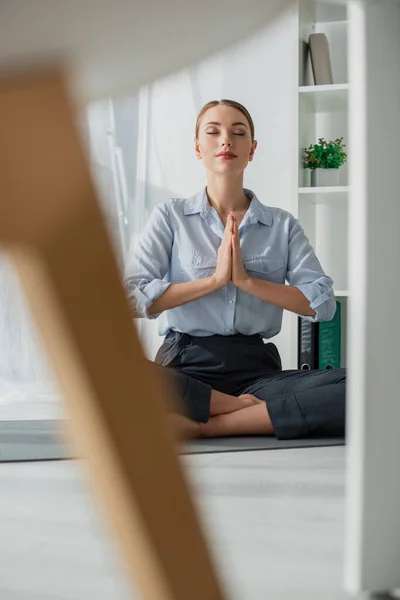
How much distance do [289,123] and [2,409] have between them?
157 centimetres

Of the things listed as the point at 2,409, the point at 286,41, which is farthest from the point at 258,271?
the point at 286,41

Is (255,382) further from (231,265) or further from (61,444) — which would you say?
(61,444)

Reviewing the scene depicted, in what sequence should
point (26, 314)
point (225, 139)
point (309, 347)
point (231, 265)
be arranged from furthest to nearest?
point (309, 347)
point (26, 314)
point (225, 139)
point (231, 265)

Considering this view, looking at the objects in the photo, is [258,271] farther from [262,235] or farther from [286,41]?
[286,41]

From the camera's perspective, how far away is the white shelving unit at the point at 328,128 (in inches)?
118

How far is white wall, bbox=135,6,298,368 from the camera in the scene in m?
3.23

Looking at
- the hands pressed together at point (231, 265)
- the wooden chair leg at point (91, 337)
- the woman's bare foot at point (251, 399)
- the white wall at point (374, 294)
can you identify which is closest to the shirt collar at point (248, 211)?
the hands pressed together at point (231, 265)

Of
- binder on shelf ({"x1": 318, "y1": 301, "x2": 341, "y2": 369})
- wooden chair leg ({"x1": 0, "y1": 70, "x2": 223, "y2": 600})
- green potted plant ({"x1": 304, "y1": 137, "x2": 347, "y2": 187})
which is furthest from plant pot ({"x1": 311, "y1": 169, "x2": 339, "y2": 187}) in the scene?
wooden chair leg ({"x1": 0, "y1": 70, "x2": 223, "y2": 600})

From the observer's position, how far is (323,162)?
297 cm

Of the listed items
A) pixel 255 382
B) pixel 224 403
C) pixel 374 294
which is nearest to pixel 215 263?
pixel 255 382

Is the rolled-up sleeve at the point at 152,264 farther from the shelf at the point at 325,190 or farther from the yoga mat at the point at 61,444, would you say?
the shelf at the point at 325,190

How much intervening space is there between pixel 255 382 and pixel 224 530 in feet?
3.59

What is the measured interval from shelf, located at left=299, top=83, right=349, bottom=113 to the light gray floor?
1.68 metres

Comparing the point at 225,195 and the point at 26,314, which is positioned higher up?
the point at 225,195
